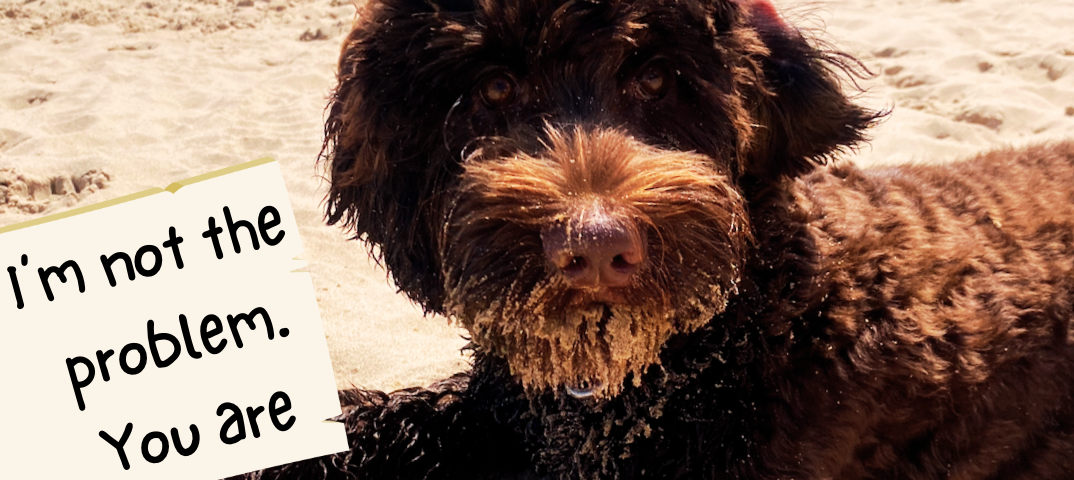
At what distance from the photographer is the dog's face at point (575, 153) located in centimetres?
182

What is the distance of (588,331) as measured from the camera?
76.2 inches

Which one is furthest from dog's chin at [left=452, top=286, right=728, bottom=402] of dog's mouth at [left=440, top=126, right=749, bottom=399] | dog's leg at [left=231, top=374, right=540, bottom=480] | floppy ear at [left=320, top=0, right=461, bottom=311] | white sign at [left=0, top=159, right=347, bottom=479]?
white sign at [left=0, top=159, right=347, bottom=479]

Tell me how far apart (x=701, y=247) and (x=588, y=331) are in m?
0.31

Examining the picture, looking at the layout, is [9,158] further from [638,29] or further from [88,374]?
[638,29]

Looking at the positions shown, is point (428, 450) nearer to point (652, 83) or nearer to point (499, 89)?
point (499, 89)

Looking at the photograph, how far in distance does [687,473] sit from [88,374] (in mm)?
1944

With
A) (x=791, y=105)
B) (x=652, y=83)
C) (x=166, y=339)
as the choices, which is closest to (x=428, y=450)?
(x=166, y=339)

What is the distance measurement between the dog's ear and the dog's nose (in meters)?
0.73

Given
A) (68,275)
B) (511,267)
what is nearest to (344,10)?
(68,275)

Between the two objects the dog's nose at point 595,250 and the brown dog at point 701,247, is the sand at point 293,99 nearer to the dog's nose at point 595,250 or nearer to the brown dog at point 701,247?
the brown dog at point 701,247

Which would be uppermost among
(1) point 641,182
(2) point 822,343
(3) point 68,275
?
(1) point 641,182

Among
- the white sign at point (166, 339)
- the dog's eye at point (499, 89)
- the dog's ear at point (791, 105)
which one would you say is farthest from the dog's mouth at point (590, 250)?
the white sign at point (166, 339)

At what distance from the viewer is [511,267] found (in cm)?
185

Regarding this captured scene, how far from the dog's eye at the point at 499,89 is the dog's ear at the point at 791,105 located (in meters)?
0.63
